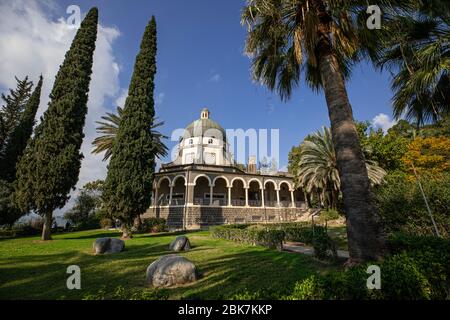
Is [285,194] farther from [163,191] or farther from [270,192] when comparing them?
[163,191]

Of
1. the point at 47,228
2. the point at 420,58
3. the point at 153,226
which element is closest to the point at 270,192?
the point at 153,226

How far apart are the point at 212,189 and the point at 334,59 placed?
27.2 m

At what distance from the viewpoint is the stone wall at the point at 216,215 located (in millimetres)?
28375

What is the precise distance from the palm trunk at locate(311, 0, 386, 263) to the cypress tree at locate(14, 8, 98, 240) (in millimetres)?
17203

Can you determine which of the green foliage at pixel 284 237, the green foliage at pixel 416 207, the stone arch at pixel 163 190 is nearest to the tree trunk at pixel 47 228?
the green foliage at pixel 284 237

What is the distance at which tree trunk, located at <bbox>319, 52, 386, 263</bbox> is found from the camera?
543cm

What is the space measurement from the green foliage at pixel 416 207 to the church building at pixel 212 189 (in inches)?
752

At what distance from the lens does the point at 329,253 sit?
8.70 meters

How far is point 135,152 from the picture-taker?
19.7 meters

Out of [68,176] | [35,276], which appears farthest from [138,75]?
[35,276]

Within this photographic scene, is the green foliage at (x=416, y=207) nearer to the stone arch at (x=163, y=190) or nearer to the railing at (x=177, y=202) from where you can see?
the railing at (x=177, y=202)
